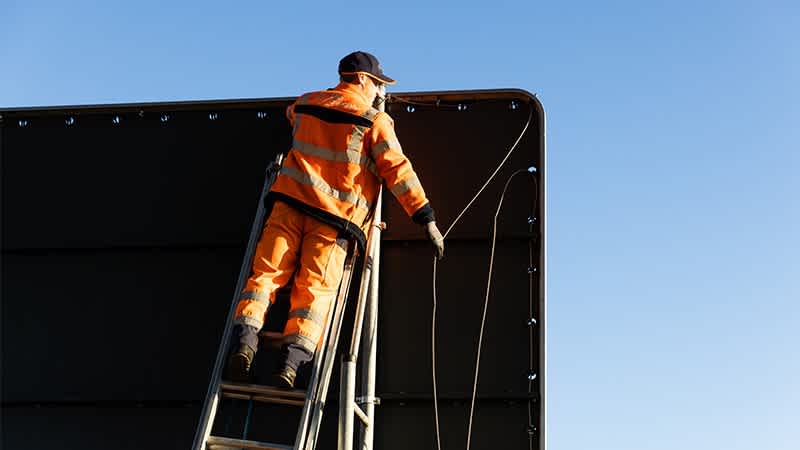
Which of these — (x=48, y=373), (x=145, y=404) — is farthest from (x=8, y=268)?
(x=145, y=404)

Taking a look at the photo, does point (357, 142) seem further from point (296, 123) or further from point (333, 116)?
point (296, 123)

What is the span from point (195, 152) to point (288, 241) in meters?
1.58

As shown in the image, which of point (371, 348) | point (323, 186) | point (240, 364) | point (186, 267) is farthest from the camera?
point (186, 267)

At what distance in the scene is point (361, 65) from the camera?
6.85 m

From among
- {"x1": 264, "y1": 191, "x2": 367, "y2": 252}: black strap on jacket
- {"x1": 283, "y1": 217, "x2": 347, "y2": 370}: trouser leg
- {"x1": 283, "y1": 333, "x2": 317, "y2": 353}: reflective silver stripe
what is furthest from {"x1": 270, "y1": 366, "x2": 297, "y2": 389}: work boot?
{"x1": 264, "y1": 191, "x2": 367, "y2": 252}: black strap on jacket

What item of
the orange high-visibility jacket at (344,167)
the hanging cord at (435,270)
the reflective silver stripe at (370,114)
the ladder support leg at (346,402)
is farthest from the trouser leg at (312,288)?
the hanging cord at (435,270)

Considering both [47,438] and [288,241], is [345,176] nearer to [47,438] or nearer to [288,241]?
[288,241]

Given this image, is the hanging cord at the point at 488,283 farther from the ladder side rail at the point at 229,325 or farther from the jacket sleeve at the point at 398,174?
the ladder side rail at the point at 229,325

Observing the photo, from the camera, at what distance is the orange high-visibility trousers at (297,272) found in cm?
623

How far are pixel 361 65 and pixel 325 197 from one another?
0.84m

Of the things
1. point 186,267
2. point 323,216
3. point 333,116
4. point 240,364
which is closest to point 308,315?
point 240,364

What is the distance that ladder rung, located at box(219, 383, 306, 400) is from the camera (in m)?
6.16

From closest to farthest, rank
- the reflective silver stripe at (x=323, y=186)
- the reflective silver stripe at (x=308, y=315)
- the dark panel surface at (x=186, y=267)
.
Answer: the reflective silver stripe at (x=308, y=315)
the reflective silver stripe at (x=323, y=186)
the dark panel surface at (x=186, y=267)

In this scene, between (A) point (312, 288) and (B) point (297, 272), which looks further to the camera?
(B) point (297, 272)
